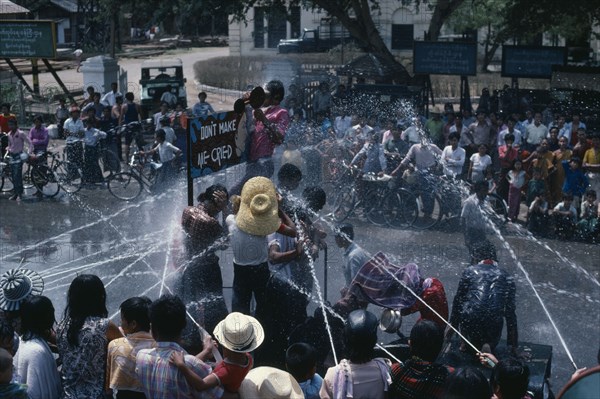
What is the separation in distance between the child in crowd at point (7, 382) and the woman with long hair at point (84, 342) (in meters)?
0.69

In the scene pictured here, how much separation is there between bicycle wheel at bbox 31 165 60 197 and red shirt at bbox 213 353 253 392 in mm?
12330

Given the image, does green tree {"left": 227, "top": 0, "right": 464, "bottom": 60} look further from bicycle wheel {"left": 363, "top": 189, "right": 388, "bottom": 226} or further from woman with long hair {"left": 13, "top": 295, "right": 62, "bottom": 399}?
woman with long hair {"left": 13, "top": 295, "right": 62, "bottom": 399}

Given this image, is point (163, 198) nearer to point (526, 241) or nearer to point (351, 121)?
point (351, 121)

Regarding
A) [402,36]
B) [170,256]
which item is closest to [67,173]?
[170,256]

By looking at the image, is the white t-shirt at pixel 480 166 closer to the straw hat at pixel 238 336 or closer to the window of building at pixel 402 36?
the straw hat at pixel 238 336

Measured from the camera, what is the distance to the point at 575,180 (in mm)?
15133

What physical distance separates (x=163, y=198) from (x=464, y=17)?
2585cm

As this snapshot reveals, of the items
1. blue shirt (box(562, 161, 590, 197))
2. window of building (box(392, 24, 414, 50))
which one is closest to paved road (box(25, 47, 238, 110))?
window of building (box(392, 24, 414, 50))

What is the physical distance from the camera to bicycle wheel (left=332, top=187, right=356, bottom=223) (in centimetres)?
1524

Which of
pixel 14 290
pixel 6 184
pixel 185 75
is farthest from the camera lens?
pixel 185 75

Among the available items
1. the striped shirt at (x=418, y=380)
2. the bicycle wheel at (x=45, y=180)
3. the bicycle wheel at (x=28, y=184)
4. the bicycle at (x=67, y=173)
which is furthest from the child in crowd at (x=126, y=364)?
the bicycle wheel at (x=28, y=184)

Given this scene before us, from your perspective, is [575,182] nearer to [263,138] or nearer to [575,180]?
[575,180]

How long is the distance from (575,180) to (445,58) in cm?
754

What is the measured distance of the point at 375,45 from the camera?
2605cm
